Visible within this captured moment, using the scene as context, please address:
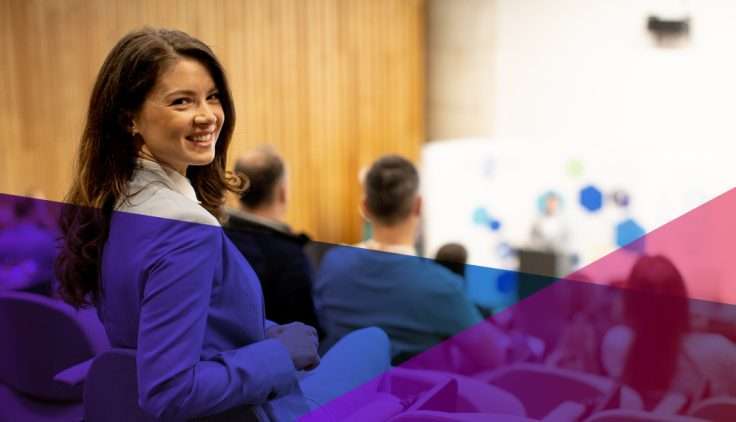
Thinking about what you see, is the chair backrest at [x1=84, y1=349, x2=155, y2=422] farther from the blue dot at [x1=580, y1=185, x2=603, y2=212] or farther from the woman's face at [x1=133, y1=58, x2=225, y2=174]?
the blue dot at [x1=580, y1=185, x2=603, y2=212]

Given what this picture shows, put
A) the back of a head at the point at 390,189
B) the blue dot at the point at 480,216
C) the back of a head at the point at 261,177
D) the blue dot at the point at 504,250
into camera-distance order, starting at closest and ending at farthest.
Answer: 1. the back of a head at the point at 390,189
2. the back of a head at the point at 261,177
3. the blue dot at the point at 504,250
4. the blue dot at the point at 480,216

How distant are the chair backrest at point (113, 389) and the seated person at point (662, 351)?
0.76 meters

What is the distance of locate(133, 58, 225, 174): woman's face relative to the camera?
52.2 inches

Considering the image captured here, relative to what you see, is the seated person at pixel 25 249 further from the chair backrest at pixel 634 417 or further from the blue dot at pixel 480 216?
the blue dot at pixel 480 216

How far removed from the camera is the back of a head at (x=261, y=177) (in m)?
2.46

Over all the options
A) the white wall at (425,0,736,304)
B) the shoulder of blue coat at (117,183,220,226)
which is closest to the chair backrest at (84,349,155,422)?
the shoulder of blue coat at (117,183,220,226)

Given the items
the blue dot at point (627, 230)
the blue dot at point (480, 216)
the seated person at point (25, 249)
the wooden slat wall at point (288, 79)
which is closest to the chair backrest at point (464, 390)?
the seated person at point (25, 249)

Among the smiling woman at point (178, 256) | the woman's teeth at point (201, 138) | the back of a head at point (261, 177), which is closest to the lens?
the smiling woman at point (178, 256)

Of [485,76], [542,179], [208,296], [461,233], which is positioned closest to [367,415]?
[208,296]

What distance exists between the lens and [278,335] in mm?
1364

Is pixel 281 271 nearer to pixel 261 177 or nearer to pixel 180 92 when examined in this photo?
pixel 180 92

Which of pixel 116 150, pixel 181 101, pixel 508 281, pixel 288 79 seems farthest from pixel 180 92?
pixel 288 79

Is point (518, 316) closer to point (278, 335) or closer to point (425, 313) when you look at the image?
point (425, 313)

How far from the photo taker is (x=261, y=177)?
2.47 meters
